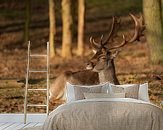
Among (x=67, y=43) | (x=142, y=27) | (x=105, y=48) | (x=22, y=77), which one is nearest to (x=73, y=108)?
(x=105, y=48)

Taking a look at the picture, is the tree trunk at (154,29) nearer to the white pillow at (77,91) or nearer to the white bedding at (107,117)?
the white pillow at (77,91)

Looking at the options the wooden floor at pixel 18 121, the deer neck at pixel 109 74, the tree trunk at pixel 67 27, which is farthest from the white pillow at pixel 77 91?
the tree trunk at pixel 67 27

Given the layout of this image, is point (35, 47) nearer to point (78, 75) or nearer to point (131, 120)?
point (78, 75)

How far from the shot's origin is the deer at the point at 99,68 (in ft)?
21.0

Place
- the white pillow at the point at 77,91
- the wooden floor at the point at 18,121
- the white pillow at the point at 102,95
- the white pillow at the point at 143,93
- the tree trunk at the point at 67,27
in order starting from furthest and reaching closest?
the tree trunk at the point at 67,27, the wooden floor at the point at 18,121, the white pillow at the point at 143,93, the white pillow at the point at 77,91, the white pillow at the point at 102,95

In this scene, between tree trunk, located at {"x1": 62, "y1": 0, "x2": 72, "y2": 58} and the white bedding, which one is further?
tree trunk, located at {"x1": 62, "y1": 0, "x2": 72, "y2": 58}

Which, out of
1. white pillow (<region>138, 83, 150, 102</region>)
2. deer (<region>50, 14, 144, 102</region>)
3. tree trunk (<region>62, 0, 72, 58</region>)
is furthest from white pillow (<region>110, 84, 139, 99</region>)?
tree trunk (<region>62, 0, 72, 58</region>)

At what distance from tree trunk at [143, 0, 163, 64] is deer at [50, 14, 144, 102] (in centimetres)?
204

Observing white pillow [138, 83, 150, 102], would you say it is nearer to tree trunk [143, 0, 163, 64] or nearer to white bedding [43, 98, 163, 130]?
white bedding [43, 98, 163, 130]

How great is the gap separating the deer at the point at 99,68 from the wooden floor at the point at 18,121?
1.99 ft

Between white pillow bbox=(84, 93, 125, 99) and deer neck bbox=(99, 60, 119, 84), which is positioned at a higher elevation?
deer neck bbox=(99, 60, 119, 84)

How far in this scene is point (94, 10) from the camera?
1747cm

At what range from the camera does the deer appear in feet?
21.0

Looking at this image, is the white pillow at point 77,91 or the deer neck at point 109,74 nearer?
the white pillow at point 77,91
